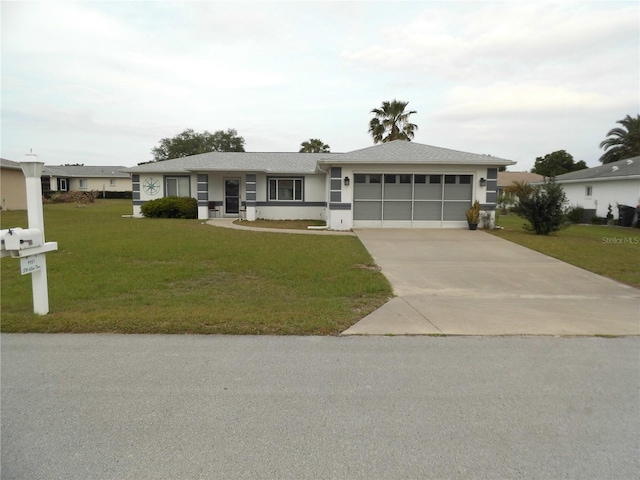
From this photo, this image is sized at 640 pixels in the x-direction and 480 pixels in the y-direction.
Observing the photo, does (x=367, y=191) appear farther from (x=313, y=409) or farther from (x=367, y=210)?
(x=313, y=409)

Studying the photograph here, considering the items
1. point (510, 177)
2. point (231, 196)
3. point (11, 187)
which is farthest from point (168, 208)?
point (510, 177)

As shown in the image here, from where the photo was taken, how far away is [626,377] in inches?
157

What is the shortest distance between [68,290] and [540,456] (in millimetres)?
7201

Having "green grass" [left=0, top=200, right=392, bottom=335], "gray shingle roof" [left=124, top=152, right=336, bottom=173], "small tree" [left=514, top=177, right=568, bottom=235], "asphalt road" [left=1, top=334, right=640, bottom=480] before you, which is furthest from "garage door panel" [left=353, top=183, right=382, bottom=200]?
"asphalt road" [left=1, top=334, right=640, bottom=480]

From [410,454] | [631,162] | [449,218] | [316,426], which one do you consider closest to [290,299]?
[316,426]

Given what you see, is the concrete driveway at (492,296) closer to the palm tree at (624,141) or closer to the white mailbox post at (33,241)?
the white mailbox post at (33,241)

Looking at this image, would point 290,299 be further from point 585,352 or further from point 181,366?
point 585,352

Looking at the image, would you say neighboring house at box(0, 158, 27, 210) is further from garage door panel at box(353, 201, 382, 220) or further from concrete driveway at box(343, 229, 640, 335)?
concrete driveway at box(343, 229, 640, 335)

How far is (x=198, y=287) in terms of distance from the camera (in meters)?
7.52

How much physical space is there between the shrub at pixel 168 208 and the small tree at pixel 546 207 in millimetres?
16185

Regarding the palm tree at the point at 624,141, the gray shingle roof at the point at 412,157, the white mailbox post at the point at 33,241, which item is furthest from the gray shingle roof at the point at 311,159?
the palm tree at the point at 624,141

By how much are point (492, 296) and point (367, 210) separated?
34.9 feet

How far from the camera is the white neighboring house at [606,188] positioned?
74.3 feet

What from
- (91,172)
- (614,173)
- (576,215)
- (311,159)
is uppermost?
(91,172)
